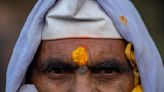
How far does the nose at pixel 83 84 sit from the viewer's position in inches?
109

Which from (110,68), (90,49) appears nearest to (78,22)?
(90,49)

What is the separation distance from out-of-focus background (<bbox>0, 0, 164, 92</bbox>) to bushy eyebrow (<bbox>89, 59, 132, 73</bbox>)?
2480mm

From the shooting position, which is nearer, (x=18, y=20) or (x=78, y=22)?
Answer: (x=78, y=22)

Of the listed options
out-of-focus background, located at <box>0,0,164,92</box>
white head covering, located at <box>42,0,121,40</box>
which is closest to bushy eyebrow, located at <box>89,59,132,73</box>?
white head covering, located at <box>42,0,121,40</box>

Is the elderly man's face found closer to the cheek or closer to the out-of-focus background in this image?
the cheek

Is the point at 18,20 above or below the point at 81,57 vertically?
below

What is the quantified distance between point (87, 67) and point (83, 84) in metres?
0.09

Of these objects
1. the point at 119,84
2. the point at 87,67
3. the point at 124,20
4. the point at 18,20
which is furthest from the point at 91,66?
the point at 18,20

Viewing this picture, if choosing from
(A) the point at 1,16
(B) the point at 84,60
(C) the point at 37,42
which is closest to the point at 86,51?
(B) the point at 84,60

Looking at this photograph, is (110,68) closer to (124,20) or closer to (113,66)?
(113,66)

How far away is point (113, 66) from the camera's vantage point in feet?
9.30

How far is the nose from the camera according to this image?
2760mm

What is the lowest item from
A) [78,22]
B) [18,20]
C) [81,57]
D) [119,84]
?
[18,20]

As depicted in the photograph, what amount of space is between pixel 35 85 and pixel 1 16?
2.56 m
